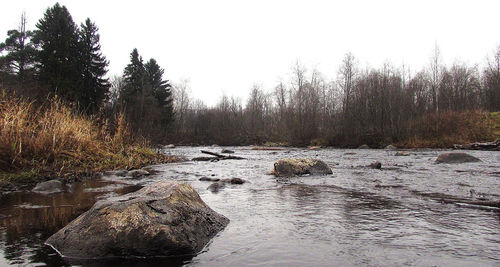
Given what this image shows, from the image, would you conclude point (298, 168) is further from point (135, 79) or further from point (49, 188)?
point (135, 79)

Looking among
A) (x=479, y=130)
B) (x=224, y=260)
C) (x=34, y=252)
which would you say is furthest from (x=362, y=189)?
(x=479, y=130)

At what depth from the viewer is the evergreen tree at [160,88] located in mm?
49375

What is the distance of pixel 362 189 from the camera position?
7.03 meters

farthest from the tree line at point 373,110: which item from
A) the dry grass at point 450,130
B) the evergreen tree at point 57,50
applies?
the evergreen tree at point 57,50

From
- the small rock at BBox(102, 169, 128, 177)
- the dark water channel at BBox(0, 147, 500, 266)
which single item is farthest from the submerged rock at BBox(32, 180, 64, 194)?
the small rock at BBox(102, 169, 128, 177)

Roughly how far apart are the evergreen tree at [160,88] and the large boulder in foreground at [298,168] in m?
40.9

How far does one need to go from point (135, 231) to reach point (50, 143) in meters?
7.33

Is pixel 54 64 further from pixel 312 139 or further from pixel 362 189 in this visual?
pixel 362 189

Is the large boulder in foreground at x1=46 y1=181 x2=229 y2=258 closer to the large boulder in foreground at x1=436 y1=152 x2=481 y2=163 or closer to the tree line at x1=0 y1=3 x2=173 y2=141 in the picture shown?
the large boulder in foreground at x1=436 y1=152 x2=481 y2=163

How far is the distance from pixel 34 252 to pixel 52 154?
21.9ft

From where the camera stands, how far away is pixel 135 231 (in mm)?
3027

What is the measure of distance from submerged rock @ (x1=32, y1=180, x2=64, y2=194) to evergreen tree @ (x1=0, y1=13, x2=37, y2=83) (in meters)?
29.1

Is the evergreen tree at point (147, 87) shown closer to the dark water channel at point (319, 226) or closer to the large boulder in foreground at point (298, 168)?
the large boulder in foreground at point (298, 168)

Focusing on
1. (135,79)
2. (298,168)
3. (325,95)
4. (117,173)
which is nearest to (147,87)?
(135,79)
